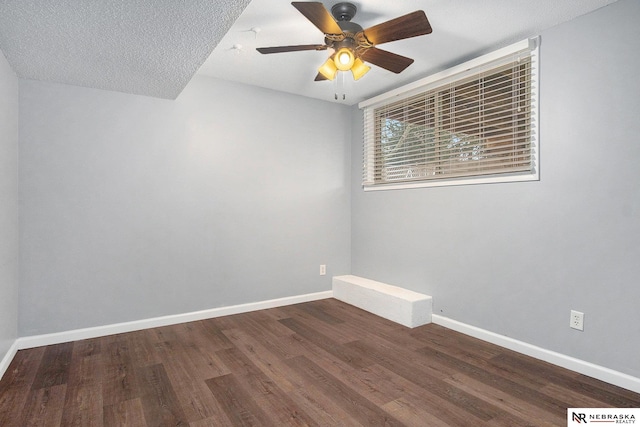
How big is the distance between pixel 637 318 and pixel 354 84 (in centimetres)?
294

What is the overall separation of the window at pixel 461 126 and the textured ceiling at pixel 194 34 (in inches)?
7.4

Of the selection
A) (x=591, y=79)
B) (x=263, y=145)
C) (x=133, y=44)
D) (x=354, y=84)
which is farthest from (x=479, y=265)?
(x=133, y=44)

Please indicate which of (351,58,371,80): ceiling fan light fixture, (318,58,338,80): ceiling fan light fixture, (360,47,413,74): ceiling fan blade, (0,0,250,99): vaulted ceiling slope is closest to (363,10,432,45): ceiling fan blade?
(360,47,413,74): ceiling fan blade

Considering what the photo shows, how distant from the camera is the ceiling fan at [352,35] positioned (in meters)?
1.93

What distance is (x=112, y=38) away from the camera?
2096 millimetres

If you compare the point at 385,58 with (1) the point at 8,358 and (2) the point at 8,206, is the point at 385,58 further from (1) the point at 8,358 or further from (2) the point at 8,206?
(1) the point at 8,358

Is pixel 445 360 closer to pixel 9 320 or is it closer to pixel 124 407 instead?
pixel 124 407

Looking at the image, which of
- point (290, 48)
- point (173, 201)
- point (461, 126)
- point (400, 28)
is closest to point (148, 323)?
point (173, 201)

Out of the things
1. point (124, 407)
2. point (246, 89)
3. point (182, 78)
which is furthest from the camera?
point (246, 89)

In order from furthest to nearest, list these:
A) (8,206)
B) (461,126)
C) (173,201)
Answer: (173,201)
(461,126)
(8,206)

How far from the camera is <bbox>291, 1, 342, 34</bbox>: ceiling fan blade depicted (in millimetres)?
1811

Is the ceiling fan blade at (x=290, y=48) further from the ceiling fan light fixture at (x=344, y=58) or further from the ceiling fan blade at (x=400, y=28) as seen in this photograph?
the ceiling fan blade at (x=400, y=28)

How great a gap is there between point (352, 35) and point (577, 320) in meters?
2.38

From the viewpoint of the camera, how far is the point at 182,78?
2.74 meters
